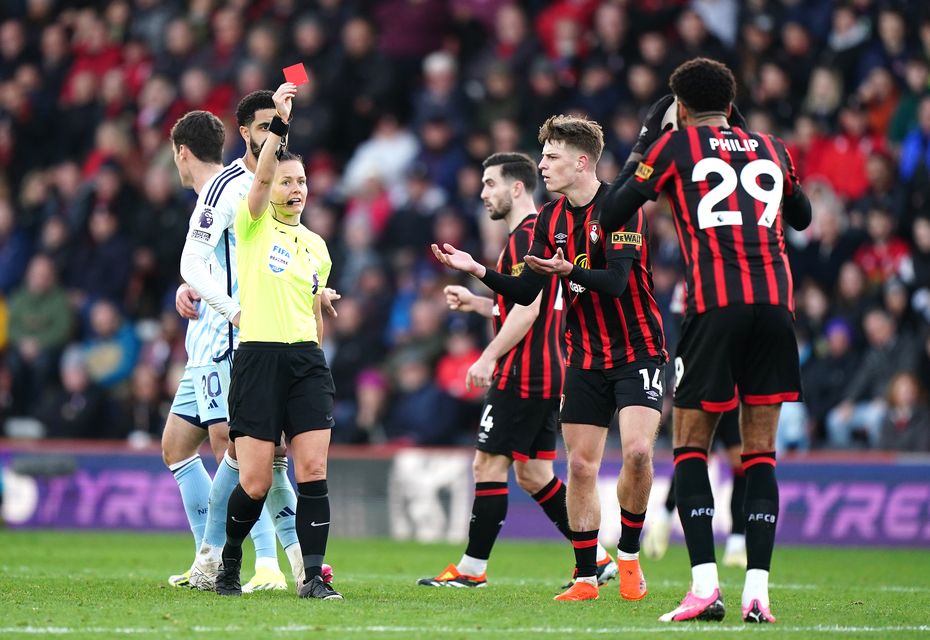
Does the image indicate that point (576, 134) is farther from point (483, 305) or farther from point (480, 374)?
point (480, 374)

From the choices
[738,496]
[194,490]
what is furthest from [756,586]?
[738,496]

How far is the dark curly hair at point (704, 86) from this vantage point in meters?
7.07

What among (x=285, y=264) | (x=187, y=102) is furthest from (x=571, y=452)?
(x=187, y=102)

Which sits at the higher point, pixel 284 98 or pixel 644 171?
pixel 284 98

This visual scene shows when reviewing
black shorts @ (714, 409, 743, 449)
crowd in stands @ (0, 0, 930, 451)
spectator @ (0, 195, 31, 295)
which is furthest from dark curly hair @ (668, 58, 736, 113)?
spectator @ (0, 195, 31, 295)

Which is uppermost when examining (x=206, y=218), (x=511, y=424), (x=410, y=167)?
(x=410, y=167)

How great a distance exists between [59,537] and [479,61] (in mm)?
8320

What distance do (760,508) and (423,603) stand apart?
80.7 inches

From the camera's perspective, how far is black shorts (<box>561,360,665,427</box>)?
8320mm

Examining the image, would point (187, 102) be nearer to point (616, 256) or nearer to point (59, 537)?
point (59, 537)

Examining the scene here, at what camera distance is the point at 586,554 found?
336 inches

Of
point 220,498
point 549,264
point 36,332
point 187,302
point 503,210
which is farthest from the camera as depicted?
point 36,332

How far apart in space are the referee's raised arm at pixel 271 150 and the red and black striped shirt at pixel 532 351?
194 centimetres

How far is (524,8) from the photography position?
66.4ft
